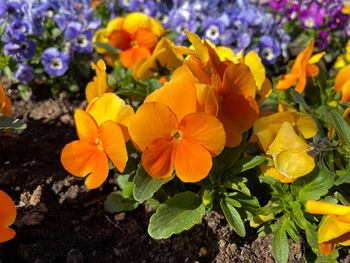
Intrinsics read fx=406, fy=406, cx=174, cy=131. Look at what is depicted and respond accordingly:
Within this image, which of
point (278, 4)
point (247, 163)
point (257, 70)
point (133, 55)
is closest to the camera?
point (247, 163)

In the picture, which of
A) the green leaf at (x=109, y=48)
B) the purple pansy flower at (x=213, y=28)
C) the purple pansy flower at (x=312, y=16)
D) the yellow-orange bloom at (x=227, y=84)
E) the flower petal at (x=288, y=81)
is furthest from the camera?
the purple pansy flower at (x=312, y=16)

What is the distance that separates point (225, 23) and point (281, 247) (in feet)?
6.46

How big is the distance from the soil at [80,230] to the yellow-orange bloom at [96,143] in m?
0.58

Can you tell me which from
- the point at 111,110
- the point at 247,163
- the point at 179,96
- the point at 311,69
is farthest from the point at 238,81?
the point at 311,69

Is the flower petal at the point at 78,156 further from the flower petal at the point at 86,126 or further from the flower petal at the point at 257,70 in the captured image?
the flower petal at the point at 257,70

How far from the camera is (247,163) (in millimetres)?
1949

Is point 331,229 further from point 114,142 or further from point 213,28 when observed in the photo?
point 213,28

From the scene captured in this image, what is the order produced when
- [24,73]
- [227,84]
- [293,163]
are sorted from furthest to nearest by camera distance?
[24,73] < [293,163] < [227,84]

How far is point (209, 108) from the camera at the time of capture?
1.56 metres

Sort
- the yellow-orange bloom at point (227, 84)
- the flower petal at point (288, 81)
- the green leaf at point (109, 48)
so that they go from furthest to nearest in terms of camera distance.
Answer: the green leaf at point (109, 48) → the flower petal at point (288, 81) → the yellow-orange bloom at point (227, 84)

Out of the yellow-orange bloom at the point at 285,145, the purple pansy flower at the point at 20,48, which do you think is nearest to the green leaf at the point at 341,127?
the yellow-orange bloom at the point at 285,145

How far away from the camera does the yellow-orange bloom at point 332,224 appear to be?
62.4 inches

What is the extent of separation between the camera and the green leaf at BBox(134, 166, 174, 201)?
1.72 meters

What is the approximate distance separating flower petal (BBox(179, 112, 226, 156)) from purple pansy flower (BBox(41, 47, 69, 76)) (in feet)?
5.73
